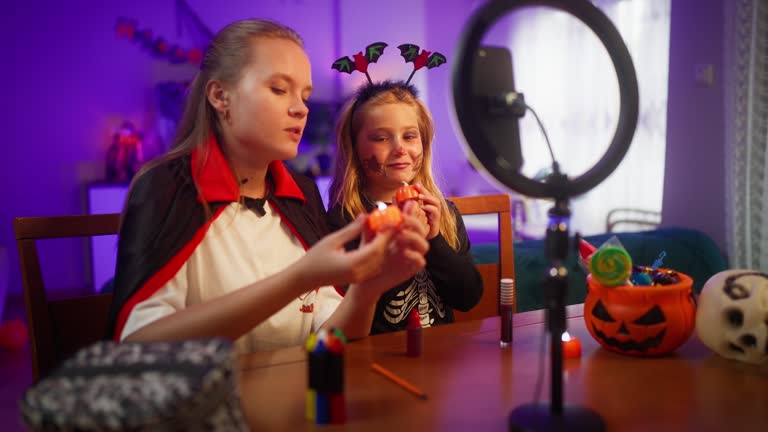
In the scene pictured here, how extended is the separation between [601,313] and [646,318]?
6 cm

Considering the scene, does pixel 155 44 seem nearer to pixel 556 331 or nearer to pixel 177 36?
pixel 177 36

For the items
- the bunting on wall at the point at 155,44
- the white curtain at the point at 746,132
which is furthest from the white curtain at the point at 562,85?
the bunting on wall at the point at 155,44

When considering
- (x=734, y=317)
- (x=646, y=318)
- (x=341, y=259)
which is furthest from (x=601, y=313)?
(x=341, y=259)

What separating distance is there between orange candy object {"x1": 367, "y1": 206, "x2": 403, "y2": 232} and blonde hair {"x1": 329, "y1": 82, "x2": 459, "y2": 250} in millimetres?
574

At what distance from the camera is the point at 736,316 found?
81cm

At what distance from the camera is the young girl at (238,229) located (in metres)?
0.80

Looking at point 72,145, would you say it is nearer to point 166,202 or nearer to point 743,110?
point 166,202

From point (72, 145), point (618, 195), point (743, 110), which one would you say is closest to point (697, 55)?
point (743, 110)

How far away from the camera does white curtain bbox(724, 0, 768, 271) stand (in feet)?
9.41

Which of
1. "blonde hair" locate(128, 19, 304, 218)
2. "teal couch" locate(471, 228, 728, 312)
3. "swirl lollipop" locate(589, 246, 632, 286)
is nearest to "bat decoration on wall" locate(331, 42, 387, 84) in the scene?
"blonde hair" locate(128, 19, 304, 218)

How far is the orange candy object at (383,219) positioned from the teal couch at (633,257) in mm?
1439

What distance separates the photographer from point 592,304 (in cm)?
89

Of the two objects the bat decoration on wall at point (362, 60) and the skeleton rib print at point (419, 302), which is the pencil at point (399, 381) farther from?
the bat decoration on wall at point (362, 60)

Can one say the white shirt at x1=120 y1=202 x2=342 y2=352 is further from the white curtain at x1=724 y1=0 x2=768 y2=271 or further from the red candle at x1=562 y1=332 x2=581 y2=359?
the white curtain at x1=724 y1=0 x2=768 y2=271
